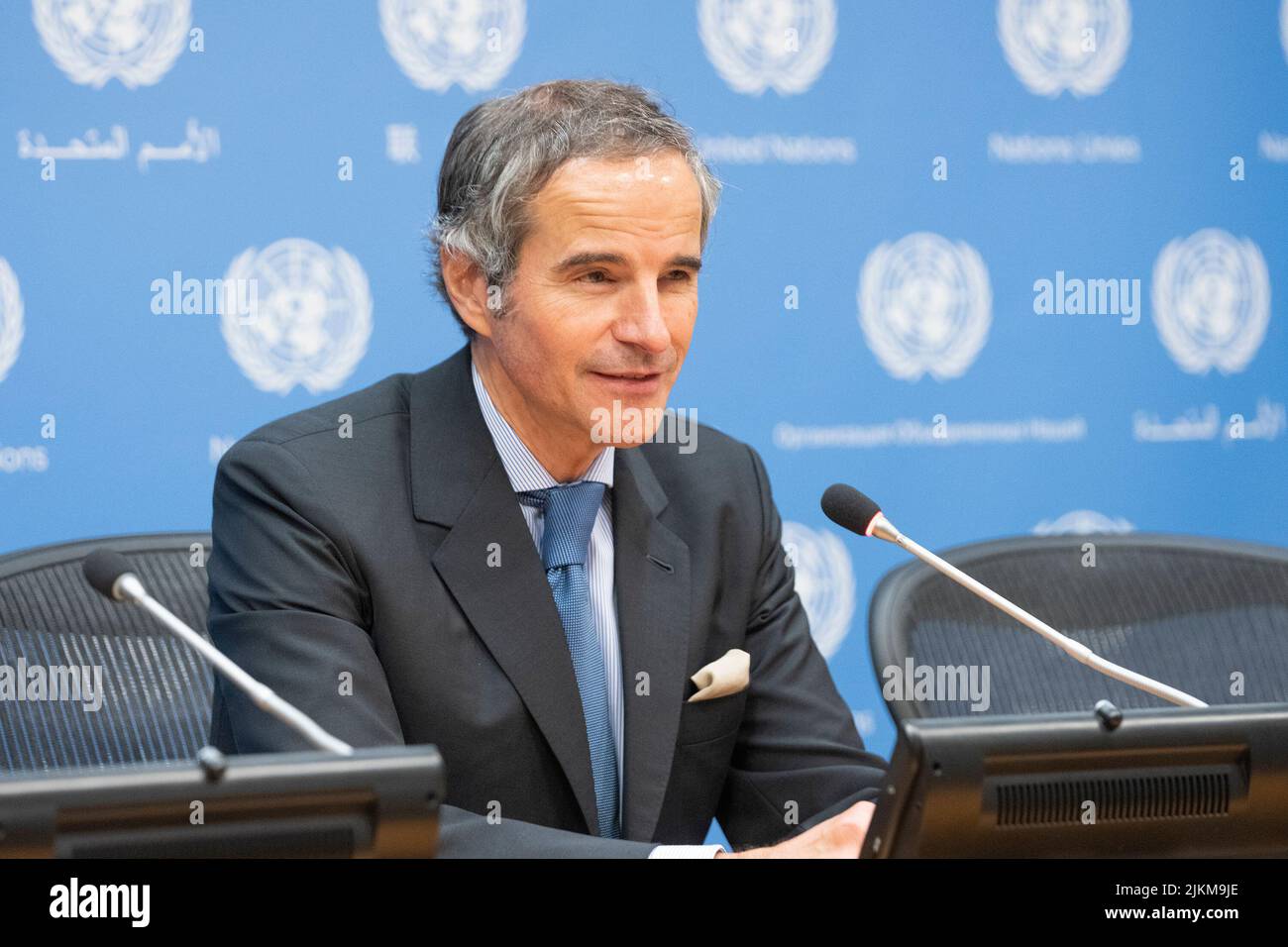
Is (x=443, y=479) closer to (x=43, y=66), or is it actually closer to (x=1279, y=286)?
(x=43, y=66)

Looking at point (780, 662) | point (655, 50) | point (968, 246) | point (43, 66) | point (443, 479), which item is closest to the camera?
point (443, 479)

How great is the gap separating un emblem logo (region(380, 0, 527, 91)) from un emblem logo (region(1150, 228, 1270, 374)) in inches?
62.3

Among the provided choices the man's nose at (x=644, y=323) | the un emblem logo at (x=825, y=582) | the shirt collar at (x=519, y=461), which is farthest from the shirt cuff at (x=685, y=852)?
the un emblem logo at (x=825, y=582)

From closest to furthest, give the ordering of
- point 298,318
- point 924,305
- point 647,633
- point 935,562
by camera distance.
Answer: point 935,562
point 647,633
point 298,318
point 924,305

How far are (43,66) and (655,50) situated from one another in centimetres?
119

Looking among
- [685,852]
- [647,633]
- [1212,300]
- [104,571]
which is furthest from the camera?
[1212,300]

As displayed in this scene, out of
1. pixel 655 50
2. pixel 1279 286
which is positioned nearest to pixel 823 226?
pixel 655 50

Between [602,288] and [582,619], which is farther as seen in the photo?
[602,288]

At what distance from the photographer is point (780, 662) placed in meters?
2.12

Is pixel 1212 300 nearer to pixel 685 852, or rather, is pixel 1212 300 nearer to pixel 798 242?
pixel 798 242

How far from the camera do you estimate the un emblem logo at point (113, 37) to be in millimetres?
2686

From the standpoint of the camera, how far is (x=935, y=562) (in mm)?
1646

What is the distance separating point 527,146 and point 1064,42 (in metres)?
1.73

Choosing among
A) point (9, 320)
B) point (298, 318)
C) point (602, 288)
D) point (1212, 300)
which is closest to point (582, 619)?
point (602, 288)
